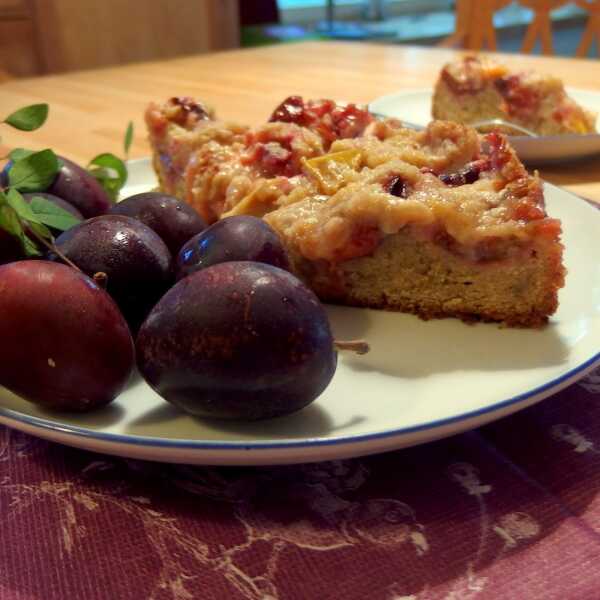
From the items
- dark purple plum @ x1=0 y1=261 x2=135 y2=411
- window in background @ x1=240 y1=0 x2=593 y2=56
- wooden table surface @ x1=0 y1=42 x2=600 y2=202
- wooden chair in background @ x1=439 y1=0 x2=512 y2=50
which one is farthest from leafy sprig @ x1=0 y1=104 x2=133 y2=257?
window in background @ x1=240 y1=0 x2=593 y2=56

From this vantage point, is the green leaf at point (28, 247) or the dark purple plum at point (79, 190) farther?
the dark purple plum at point (79, 190)

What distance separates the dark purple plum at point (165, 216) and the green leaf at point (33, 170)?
0.11m

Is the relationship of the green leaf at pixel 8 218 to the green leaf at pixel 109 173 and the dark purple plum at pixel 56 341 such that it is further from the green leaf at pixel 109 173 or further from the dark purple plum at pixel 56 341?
the green leaf at pixel 109 173

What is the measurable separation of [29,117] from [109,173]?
1.57 ft

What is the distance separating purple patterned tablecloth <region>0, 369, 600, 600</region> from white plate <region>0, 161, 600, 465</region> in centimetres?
5

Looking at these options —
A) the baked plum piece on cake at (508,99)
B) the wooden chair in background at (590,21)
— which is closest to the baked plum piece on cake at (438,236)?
the baked plum piece on cake at (508,99)

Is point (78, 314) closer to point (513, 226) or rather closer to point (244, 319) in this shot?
point (244, 319)

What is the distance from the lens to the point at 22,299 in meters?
0.79

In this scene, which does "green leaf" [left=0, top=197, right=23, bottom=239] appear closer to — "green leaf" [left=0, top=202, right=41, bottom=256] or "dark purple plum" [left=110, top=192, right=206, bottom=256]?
"green leaf" [left=0, top=202, right=41, bottom=256]

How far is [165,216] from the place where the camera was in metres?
1.10

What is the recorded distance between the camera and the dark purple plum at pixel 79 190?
1238mm

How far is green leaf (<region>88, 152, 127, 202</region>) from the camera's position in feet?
4.85

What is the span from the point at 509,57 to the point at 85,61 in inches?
118

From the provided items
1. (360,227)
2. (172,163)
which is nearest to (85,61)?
(172,163)
